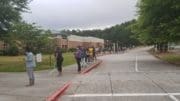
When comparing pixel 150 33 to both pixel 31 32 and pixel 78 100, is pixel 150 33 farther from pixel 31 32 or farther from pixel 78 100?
pixel 78 100

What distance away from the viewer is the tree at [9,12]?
44.5 meters

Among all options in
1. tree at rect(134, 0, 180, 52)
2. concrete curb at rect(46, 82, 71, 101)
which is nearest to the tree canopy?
tree at rect(134, 0, 180, 52)

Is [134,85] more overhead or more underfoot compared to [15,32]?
more underfoot

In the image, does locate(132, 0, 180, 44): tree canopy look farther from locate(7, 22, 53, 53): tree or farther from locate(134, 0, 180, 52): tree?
locate(7, 22, 53, 53): tree

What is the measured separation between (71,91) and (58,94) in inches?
58.8

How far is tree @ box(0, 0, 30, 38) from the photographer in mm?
44531

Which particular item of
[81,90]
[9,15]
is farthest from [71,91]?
[9,15]

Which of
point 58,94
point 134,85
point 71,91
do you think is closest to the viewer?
point 58,94

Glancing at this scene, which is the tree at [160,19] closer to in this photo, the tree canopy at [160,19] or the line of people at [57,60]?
the tree canopy at [160,19]

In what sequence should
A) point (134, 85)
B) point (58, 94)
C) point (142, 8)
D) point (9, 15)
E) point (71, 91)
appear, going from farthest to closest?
point (142, 8)
point (9, 15)
point (134, 85)
point (71, 91)
point (58, 94)

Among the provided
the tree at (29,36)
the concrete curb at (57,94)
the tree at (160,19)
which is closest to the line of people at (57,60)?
the concrete curb at (57,94)

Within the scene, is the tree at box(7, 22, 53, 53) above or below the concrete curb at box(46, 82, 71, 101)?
above

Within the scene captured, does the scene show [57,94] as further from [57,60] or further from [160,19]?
[160,19]

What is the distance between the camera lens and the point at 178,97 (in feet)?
52.4
